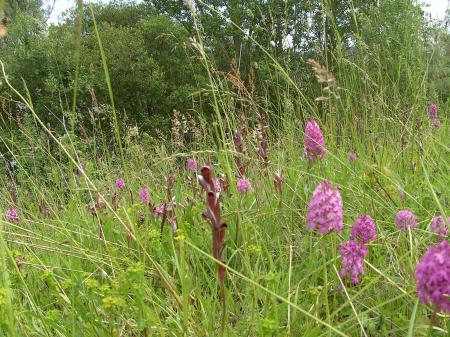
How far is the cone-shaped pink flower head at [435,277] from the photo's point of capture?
0.72 m

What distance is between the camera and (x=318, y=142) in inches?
67.9

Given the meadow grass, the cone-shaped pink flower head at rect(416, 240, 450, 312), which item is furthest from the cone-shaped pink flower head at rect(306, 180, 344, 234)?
the cone-shaped pink flower head at rect(416, 240, 450, 312)

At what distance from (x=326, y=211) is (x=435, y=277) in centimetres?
32

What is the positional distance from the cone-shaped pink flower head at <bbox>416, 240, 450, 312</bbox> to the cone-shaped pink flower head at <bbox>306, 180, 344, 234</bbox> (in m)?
0.28

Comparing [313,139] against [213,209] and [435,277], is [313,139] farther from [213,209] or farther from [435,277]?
[435,277]

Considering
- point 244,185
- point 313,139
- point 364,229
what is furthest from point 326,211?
point 244,185

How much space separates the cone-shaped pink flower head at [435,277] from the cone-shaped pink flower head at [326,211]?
282mm

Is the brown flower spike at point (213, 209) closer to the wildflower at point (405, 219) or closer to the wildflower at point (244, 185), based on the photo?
the wildflower at point (405, 219)

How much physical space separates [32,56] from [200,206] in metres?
10.3

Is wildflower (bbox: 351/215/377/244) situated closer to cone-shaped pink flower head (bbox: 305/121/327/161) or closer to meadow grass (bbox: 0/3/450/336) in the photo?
meadow grass (bbox: 0/3/450/336)

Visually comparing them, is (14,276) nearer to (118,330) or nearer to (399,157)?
(118,330)

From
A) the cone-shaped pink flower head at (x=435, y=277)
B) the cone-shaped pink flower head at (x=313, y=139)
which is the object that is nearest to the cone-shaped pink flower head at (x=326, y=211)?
the cone-shaped pink flower head at (x=435, y=277)

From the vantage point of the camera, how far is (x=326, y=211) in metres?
1.02

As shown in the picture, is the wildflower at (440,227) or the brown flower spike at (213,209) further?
the wildflower at (440,227)
